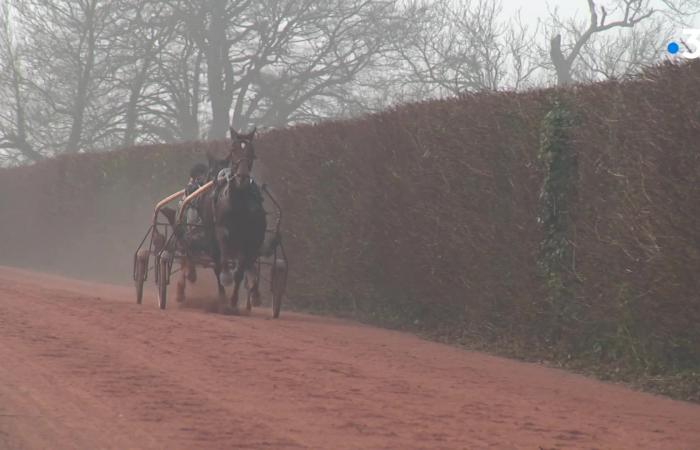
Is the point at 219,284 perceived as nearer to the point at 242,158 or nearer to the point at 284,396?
the point at 242,158

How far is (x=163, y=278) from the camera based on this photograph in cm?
1549

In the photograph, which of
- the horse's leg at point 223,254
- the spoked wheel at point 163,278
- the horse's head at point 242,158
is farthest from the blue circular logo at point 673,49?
the spoked wheel at point 163,278

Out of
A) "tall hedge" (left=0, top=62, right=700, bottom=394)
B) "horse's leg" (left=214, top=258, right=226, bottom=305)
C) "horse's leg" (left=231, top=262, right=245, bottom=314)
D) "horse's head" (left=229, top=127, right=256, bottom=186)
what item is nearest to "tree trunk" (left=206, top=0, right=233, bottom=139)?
"tall hedge" (left=0, top=62, right=700, bottom=394)

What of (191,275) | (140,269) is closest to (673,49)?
(191,275)

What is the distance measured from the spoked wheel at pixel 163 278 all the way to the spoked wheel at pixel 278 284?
1.49 m

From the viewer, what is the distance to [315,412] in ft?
25.0

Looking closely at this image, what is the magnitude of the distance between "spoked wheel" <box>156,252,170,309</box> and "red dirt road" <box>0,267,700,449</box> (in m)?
2.72

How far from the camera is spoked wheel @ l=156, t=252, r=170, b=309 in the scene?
15445 mm

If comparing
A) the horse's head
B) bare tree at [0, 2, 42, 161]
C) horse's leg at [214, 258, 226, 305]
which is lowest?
horse's leg at [214, 258, 226, 305]

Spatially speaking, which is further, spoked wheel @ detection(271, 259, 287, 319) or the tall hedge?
spoked wheel @ detection(271, 259, 287, 319)

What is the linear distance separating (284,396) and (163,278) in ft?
24.9

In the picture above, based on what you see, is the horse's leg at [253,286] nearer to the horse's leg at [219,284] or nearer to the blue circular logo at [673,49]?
the horse's leg at [219,284]

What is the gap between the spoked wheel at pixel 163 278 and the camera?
15.4 meters

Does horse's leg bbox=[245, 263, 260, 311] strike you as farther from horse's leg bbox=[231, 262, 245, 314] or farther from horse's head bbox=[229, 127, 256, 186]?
horse's head bbox=[229, 127, 256, 186]
